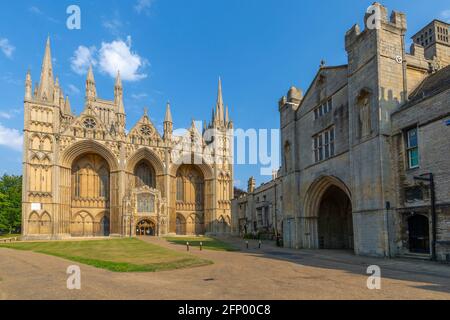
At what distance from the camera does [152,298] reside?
9.10 meters

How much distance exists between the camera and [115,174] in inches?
2445

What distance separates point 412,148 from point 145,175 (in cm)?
5565

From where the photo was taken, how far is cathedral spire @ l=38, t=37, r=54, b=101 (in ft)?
192

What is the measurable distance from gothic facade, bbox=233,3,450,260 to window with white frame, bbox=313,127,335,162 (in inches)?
3.4

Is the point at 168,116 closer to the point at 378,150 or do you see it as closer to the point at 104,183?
the point at 104,183

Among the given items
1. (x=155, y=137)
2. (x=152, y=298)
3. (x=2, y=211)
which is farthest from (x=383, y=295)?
(x=2, y=211)

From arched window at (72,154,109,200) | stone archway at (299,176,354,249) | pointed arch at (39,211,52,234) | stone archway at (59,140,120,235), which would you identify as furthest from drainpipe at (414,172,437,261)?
arched window at (72,154,109,200)

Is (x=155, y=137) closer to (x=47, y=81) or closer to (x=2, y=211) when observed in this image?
(x=47, y=81)

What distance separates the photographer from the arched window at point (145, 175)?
221 feet

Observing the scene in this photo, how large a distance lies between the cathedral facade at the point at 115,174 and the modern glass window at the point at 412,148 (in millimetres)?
49642

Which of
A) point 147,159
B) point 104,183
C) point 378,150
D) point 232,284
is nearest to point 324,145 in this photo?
point 378,150

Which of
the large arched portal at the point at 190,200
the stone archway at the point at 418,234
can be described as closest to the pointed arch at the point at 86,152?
the large arched portal at the point at 190,200

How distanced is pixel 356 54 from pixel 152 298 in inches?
847

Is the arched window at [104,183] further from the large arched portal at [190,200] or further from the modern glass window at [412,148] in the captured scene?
the modern glass window at [412,148]
